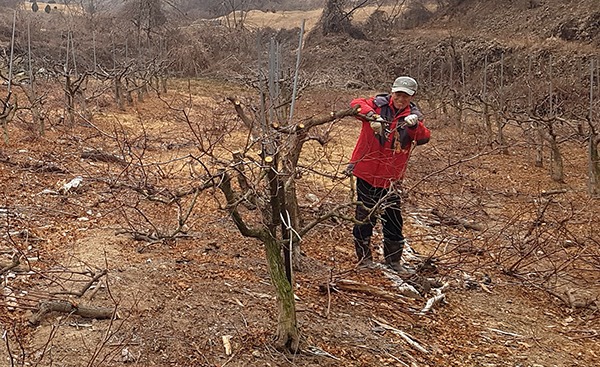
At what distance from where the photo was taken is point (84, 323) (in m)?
3.04

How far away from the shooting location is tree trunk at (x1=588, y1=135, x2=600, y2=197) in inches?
297

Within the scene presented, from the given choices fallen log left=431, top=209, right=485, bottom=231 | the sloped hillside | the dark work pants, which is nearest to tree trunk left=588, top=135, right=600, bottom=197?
fallen log left=431, top=209, right=485, bottom=231

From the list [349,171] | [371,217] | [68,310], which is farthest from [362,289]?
[68,310]

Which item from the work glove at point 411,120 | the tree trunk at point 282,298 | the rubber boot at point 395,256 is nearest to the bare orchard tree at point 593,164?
the rubber boot at point 395,256

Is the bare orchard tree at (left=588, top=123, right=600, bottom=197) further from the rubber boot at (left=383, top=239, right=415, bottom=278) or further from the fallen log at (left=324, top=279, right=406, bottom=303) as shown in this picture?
the fallen log at (left=324, top=279, right=406, bottom=303)

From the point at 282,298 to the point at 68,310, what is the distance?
1.28m

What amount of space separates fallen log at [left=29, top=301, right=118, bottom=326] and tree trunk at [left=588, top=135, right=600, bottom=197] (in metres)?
7.05

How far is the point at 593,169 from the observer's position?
7.77 meters

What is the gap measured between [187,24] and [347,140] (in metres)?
30.7

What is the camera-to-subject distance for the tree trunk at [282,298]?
9.34ft

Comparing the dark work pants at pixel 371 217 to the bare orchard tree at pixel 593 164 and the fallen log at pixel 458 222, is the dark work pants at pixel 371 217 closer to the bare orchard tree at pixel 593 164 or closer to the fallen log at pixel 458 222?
the fallen log at pixel 458 222

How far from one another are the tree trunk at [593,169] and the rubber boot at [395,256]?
182 inches

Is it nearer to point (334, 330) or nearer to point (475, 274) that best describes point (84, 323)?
point (334, 330)

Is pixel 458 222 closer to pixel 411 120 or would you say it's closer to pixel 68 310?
pixel 411 120
